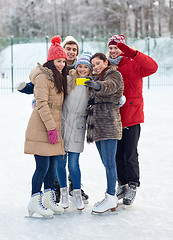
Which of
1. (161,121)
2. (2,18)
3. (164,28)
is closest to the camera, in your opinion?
(161,121)

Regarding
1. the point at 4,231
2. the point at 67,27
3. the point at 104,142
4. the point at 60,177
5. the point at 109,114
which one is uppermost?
the point at 67,27

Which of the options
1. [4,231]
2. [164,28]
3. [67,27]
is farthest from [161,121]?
[164,28]

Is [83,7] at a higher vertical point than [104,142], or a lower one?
higher

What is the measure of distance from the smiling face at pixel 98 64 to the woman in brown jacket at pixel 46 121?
0.25 meters

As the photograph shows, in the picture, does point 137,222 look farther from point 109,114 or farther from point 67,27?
point 67,27

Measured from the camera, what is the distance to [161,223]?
3021mm

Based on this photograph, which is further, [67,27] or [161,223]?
[67,27]

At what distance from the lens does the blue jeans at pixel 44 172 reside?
308cm

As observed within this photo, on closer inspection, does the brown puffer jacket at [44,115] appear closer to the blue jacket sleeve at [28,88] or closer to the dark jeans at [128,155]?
the blue jacket sleeve at [28,88]

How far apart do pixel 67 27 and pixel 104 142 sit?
3727 cm

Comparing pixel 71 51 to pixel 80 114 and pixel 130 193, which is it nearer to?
pixel 80 114

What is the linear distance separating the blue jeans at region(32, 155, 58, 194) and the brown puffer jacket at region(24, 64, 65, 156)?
3.6 inches

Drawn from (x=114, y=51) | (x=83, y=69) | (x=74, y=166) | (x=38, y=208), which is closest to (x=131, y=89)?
(x=114, y=51)

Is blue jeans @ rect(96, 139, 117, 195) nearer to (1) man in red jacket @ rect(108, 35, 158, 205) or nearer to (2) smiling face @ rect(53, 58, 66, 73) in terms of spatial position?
(1) man in red jacket @ rect(108, 35, 158, 205)
